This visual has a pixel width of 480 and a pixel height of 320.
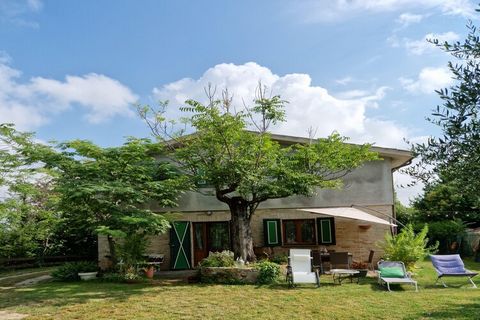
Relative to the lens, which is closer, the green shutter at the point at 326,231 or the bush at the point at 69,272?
the bush at the point at 69,272

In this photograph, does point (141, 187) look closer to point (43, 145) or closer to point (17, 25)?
point (43, 145)

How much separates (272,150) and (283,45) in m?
3.78

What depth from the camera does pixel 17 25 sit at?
1205cm

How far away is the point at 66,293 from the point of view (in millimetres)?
12461

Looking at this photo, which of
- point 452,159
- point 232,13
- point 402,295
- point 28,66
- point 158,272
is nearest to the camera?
point 452,159

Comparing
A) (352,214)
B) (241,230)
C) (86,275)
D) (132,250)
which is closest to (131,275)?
(132,250)

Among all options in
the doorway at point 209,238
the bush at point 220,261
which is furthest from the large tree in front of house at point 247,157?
the doorway at point 209,238

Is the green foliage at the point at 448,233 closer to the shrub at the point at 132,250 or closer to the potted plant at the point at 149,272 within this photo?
the potted plant at the point at 149,272

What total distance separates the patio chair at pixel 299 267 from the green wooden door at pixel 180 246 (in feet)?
23.6

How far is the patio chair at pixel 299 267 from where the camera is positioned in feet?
41.0

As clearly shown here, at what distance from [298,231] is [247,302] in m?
8.89

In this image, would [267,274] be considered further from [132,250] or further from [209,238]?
[209,238]

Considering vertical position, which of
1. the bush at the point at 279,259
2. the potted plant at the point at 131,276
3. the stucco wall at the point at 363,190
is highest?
the stucco wall at the point at 363,190

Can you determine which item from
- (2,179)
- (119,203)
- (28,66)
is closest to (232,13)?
(28,66)
